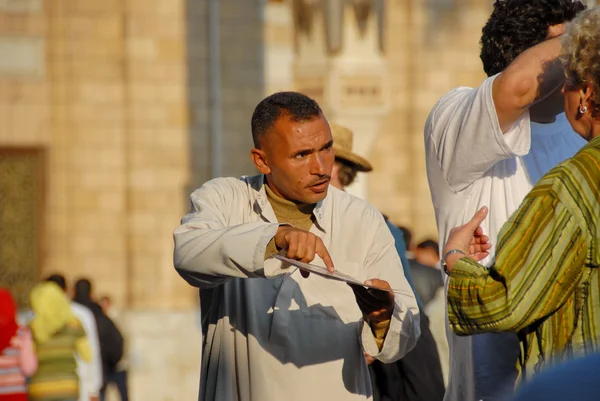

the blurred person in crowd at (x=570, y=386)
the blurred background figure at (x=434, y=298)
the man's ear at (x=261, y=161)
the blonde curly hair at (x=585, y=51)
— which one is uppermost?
the blonde curly hair at (x=585, y=51)

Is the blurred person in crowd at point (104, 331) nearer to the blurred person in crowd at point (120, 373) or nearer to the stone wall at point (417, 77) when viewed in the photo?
the blurred person in crowd at point (120, 373)

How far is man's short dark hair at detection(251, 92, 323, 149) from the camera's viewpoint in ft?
12.1

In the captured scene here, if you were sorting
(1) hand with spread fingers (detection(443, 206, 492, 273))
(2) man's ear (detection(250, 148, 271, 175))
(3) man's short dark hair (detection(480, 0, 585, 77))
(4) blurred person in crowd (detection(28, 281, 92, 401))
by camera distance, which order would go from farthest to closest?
(4) blurred person in crowd (detection(28, 281, 92, 401)) < (3) man's short dark hair (detection(480, 0, 585, 77)) < (2) man's ear (detection(250, 148, 271, 175)) < (1) hand with spread fingers (detection(443, 206, 492, 273))

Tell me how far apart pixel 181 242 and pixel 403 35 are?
11.6 metres

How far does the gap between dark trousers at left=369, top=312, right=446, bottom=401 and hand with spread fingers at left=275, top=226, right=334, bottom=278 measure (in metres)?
2.26

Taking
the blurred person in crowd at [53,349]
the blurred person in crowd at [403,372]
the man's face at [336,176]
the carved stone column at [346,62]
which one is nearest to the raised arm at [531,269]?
the man's face at [336,176]

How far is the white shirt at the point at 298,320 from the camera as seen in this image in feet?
11.9

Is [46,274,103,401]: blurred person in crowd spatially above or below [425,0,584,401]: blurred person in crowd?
below

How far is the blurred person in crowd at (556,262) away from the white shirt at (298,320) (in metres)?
0.59

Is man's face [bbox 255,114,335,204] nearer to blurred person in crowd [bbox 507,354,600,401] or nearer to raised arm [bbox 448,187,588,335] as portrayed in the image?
raised arm [bbox 448,187,588,335]

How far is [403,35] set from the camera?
14.8 m

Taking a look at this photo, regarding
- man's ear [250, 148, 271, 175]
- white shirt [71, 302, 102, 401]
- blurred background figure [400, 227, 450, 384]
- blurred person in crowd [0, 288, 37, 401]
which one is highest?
man's ear [250, 148, 271, 175]

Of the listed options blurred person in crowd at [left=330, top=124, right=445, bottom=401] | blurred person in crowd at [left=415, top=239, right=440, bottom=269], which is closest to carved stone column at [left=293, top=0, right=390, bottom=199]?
blurred person in crowd at [left=415, top=239, right=440, bottom=269]

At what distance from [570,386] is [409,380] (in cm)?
389
